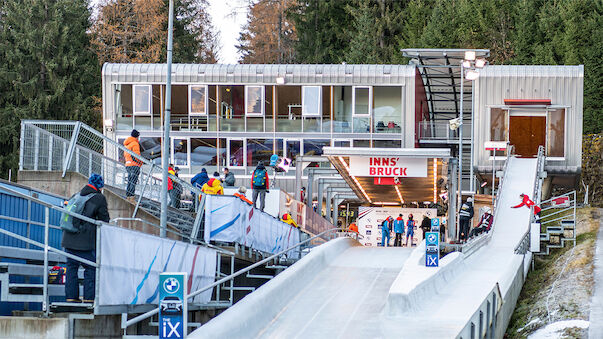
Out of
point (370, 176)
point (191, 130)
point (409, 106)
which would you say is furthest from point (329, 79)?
point (370, 176)

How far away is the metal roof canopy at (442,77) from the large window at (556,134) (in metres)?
4.47

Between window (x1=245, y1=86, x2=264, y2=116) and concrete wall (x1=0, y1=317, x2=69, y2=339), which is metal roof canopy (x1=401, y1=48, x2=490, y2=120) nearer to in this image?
window (x1=245, y1=86, x2=264, y2=116)

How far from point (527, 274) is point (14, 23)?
4847 centimetres

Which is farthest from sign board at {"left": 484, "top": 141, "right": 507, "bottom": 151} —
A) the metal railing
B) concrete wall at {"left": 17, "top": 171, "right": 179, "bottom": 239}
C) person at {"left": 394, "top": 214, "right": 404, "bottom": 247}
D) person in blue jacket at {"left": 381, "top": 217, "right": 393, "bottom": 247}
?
concrete wall at {"left": 17, "top": 171, "right": 179, "bottom": 239}

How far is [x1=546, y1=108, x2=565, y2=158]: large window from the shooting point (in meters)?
46.6

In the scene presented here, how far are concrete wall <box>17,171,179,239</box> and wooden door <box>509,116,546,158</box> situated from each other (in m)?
28.0

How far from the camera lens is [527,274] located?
88.8ft

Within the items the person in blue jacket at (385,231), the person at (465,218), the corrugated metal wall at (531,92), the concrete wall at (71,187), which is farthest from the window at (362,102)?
the concrete wall at (71,187)

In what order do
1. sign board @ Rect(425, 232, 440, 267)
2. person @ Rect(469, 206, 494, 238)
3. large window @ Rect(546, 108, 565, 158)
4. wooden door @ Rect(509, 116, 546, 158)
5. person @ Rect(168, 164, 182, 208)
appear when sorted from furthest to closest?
wooden door @ Rect(509, 116, 546, 158) < large window @ Rect(546, 108, 565, 158) < person @ Rect(469, 206, 494, 238) < person @ Rect(168, 164, 182, 208) < sign board @ Rect(425, 232, 440, 267)

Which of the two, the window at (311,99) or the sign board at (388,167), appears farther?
the window at (311,99)

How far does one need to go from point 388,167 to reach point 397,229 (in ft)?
13.7

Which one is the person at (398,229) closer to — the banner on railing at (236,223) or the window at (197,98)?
the banner on railing at (236,223)

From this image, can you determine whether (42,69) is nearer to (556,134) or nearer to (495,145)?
(495,145)

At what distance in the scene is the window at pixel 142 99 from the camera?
163 feet
